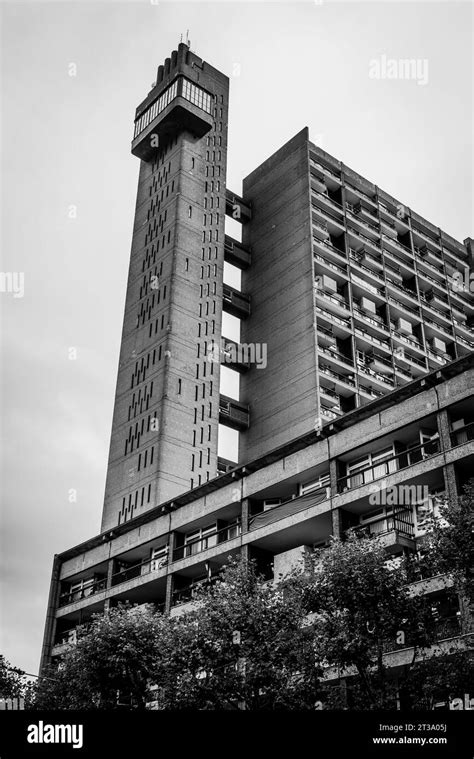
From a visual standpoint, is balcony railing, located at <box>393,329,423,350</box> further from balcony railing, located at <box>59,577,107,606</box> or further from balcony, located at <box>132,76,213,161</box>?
balcony railing, located at <box>59,577,107,606</box>

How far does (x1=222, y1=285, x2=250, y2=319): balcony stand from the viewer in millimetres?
80500

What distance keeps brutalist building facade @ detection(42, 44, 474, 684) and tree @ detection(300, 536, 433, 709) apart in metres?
10.3

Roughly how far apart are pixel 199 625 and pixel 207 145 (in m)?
59.2

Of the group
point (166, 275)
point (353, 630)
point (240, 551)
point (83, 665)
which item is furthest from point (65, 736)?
point (166, 275)

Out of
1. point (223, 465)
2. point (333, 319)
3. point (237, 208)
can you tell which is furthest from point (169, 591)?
point (237, 208)

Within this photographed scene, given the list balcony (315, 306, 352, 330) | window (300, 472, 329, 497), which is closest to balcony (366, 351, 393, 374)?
balcony (315, 306, 352, 330)

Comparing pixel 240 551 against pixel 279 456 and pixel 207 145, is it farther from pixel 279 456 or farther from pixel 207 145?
pixel 207 145

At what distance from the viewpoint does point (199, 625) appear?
1268 inches

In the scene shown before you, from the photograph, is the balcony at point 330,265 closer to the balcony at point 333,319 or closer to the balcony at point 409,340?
the balcony at point 333,319

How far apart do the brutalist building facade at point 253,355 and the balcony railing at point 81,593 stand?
0.19 m

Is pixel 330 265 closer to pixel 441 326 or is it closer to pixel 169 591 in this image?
pixel 441 326

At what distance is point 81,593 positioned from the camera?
192 ft

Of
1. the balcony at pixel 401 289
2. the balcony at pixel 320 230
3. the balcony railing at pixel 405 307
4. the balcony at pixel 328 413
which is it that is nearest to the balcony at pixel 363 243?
the balcony at pixel 320 230

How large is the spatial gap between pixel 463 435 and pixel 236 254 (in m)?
49.2
